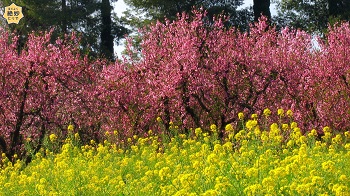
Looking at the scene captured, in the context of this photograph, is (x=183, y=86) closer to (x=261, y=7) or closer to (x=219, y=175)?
(x=219, y=175)

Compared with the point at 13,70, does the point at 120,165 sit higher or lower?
lower

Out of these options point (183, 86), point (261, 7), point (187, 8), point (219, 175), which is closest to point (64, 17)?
point (187, 8)

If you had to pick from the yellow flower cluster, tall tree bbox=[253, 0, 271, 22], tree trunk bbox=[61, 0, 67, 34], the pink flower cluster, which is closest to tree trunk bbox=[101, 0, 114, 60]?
tree trunk bbox=[61, 0, 67, 34]

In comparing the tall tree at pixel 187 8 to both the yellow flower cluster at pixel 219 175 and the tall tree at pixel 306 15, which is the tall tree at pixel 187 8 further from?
the yellow flower cluster at pixel 219 175

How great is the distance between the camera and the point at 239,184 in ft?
18.7

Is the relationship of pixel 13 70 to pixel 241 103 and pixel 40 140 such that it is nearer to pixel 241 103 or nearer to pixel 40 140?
pixel 40 140

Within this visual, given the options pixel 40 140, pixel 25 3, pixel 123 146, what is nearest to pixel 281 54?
pixel 123 146

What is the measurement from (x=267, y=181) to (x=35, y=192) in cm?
373

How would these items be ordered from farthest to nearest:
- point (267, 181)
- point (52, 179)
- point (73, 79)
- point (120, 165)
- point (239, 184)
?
1. point (73, 79)
2. point (120, 165)
3. point (52, 179)
4. point (239, 184)
5. point (267, 181)

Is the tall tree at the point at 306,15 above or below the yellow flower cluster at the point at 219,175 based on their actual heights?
above

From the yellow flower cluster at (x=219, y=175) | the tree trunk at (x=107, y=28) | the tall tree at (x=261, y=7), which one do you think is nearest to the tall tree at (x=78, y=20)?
the tree trunk at (x=107, y=28)

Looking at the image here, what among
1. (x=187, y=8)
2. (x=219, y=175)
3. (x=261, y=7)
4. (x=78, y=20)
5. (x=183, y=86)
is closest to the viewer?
(x=219, y=175)

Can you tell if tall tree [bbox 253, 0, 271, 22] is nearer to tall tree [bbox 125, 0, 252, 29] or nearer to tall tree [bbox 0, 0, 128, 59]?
tall tree [bbox 125, 0, 252, 29]

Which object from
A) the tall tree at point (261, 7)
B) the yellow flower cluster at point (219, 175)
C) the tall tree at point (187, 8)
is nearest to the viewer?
the yellow flower cluster at point (219, 175)
